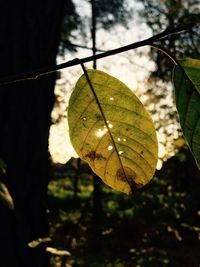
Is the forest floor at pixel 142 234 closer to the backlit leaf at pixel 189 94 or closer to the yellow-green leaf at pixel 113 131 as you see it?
the yellow-green leaf at pixel 113 131

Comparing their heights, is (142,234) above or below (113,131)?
below

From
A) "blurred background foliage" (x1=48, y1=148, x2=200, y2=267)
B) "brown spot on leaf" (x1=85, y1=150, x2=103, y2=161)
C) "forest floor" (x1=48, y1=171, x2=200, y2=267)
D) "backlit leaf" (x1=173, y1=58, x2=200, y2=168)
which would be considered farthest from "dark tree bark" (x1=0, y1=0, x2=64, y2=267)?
"blurred background foliage" (x1=48, y1=148, x2=200, y2=267)

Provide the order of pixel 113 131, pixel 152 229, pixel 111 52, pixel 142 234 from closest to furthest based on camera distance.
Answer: pixel 111 52 → pixel 113 131 → pixel 152 229 → pixel 142 234

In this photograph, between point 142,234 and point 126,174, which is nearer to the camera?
point 126,174

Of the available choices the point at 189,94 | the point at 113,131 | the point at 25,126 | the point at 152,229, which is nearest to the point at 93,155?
the point at 113,131

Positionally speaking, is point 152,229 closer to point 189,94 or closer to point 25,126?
point 25,126

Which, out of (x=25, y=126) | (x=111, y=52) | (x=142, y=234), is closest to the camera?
(x=111, y=52)
